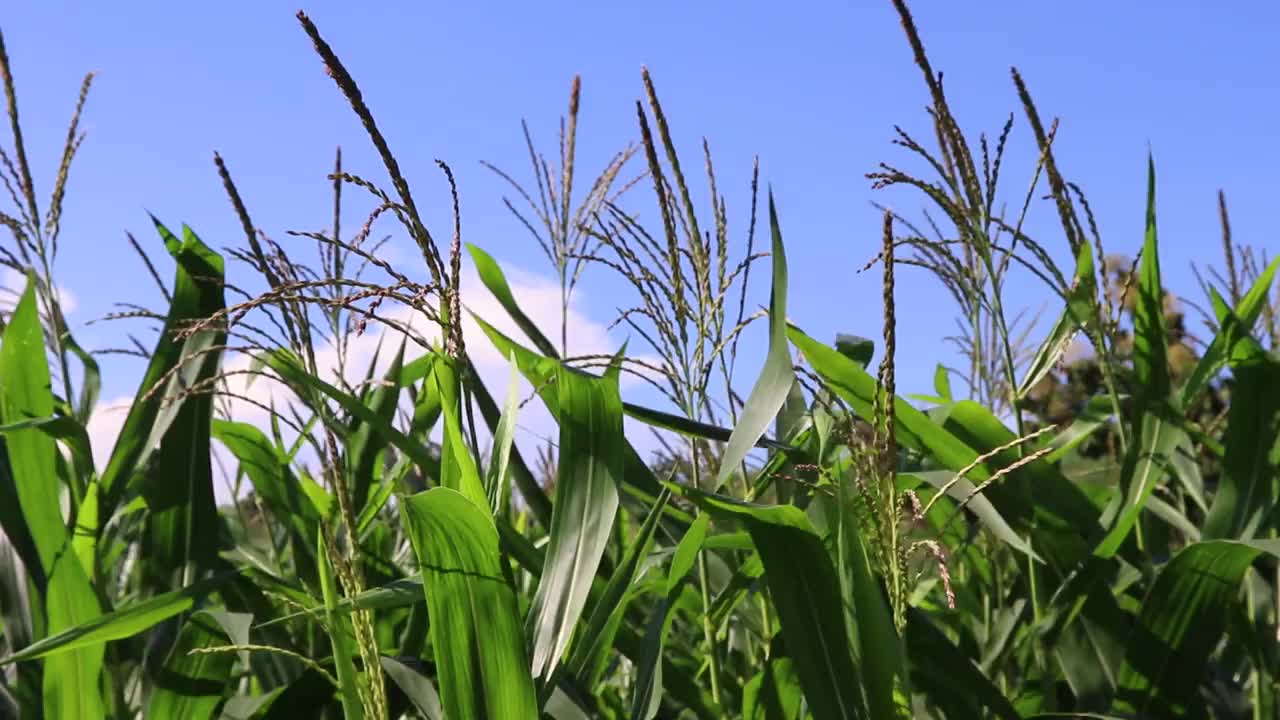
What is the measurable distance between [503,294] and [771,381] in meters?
0.70

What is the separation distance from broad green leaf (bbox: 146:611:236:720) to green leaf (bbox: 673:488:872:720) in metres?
0.81

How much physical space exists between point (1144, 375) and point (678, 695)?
693 millimetres

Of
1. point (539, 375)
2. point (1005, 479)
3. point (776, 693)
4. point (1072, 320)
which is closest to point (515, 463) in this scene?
point (539, 375)

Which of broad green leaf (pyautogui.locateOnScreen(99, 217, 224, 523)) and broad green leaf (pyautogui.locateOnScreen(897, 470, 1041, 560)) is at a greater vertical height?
broad green leaf (pyautogui.locateOnScreen(99, 217, 224, 523))

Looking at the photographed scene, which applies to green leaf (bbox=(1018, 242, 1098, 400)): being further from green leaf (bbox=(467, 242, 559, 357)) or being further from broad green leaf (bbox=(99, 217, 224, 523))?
broad green leaf (bbox=(99, 217, 224, 523))

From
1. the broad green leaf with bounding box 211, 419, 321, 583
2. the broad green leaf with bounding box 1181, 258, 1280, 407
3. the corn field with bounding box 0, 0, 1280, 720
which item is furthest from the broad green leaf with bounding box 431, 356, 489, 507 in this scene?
the broad green leaf with bounding box 1181, 258, 1280, 407

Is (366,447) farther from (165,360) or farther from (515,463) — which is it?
(515,463)

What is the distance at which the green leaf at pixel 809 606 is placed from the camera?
1.02m

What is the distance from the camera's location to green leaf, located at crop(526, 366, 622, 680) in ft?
3.44

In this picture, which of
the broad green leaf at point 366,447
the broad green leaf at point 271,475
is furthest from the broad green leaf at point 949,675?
the broad green leaf at point 271,475

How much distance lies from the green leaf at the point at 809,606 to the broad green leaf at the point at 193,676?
0.81 metres

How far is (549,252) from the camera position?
6.90ft

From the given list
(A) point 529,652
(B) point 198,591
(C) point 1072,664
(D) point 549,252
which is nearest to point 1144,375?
(C) point 1072,664

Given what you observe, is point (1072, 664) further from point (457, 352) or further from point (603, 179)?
point (603, 179)
